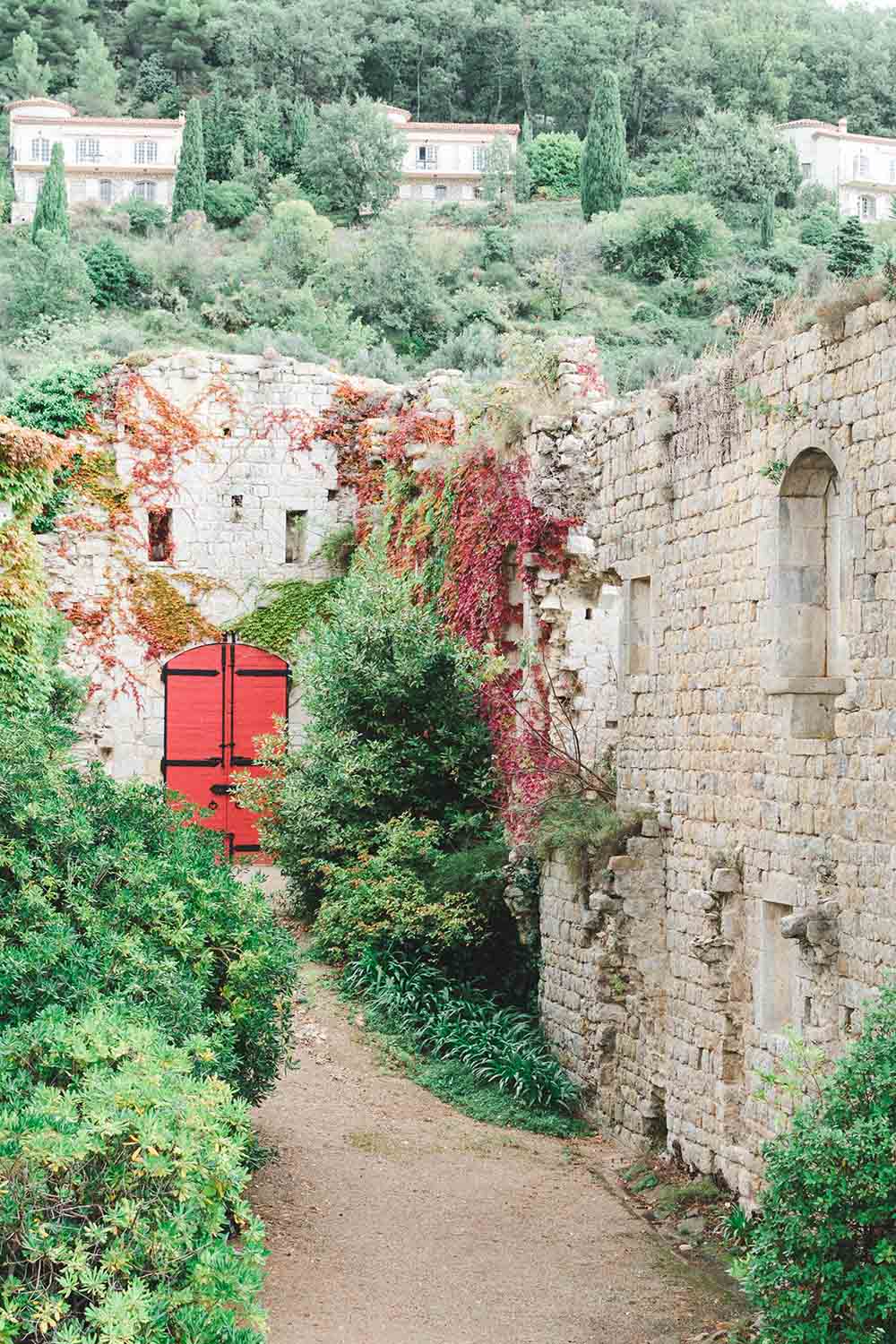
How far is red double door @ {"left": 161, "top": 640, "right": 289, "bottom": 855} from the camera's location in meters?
19.9

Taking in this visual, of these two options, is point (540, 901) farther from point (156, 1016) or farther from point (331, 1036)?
point (156, 1016)

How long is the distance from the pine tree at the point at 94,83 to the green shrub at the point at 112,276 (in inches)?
1277

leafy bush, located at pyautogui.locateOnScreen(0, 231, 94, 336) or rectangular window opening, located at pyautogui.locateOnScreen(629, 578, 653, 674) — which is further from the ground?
leafy bush, located at pyautogui.locateOnScreen(0, 231, 94, 336)

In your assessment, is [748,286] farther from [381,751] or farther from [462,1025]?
[462,1025]

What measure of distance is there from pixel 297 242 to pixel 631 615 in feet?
136

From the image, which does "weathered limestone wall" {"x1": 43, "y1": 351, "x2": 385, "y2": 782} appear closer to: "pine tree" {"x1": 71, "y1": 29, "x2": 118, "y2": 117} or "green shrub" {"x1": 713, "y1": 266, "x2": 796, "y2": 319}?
"green shrub" {"x1": 713, "y1": 266, "x2": 796, "y2": 319}

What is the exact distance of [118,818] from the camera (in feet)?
29.7

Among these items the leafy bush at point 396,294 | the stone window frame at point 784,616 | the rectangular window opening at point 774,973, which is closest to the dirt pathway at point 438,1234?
the rectangular window opening at point 774,973

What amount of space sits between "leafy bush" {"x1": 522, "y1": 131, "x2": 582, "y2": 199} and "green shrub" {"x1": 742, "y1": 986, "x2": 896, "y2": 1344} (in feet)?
205

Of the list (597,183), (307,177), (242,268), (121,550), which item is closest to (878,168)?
(597,183)

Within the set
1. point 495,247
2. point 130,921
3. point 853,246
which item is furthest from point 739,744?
point 495,247

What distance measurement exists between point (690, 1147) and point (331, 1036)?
3.43m

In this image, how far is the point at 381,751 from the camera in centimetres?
1466

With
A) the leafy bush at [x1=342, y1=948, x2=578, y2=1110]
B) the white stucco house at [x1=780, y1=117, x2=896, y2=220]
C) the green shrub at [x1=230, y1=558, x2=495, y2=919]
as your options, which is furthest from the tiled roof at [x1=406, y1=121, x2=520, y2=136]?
the leafy bush at [x1=342, y1=948, x2=578, y2=1110]
